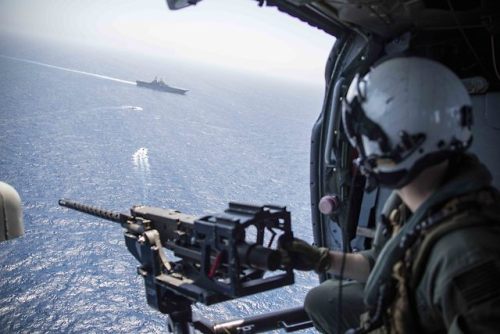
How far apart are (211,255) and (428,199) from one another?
5.47ft

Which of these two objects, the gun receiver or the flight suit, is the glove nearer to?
the gun receiver

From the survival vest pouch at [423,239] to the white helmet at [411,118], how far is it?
239 mm

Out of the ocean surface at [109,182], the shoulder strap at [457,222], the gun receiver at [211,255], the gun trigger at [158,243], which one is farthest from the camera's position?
the ocean surface at [109,182]

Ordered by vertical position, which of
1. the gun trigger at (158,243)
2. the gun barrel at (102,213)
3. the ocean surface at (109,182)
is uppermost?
the gun trigger at (158,243)

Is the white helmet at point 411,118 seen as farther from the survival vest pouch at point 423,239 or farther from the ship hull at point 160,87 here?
the ship hull at point 160,87

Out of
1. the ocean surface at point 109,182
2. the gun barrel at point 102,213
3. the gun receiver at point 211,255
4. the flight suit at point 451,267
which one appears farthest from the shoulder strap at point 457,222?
the ocean surface at point 109,182

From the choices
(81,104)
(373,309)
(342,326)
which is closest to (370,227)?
(342,326)

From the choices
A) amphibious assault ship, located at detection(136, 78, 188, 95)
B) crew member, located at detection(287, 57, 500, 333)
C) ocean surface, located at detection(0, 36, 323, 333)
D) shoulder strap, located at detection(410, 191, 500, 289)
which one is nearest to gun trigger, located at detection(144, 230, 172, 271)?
crew member, located at detection(287, 57, 500, 333)

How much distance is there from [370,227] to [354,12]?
2359mm

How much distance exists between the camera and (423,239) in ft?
5.96

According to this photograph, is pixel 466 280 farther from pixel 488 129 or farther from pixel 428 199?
pixel 488 129

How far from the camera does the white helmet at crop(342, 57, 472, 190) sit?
191cm

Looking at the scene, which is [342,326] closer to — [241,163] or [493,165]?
[493,165]

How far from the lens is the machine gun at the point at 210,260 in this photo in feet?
8.86
